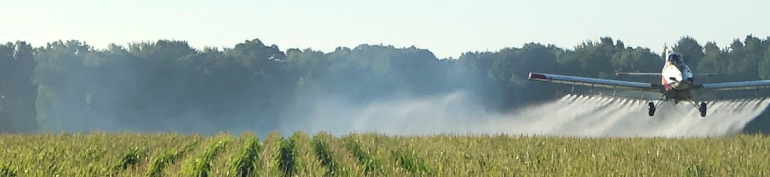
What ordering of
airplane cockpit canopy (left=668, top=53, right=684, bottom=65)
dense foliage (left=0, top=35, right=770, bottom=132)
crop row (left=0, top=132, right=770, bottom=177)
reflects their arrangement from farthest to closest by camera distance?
dense foliage (left=0, top=35, right=770, bottom=132) < airplane cockpit canopy (left=668, top=53, right=684, bottom=65) < crop row (left=0, top=132, right=770, bottom=177)

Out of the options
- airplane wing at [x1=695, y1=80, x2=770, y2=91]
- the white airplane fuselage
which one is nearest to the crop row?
the white airplane fuselage

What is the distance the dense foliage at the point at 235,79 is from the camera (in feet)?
285

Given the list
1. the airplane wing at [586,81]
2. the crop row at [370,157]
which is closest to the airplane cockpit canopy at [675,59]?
the airplane wing at [586,81]

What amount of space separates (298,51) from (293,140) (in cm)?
10183

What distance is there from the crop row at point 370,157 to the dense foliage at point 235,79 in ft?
159

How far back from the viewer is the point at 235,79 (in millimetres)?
96125

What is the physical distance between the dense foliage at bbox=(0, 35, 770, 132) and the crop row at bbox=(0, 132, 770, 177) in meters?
48.6

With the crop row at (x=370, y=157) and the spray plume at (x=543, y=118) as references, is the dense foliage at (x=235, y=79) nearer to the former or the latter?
the spray plume at (x=543, y=118)

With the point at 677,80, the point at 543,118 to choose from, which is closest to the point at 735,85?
the point at 677,80

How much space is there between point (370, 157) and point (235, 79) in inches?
2982

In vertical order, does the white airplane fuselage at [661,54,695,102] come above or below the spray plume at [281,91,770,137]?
above

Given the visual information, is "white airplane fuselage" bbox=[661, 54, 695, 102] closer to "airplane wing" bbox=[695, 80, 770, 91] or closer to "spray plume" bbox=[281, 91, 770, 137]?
"airplane wing" bbox=[695, 80, 770, 91]

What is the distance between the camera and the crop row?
1769cm

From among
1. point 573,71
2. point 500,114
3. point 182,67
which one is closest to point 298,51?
point 182,67
